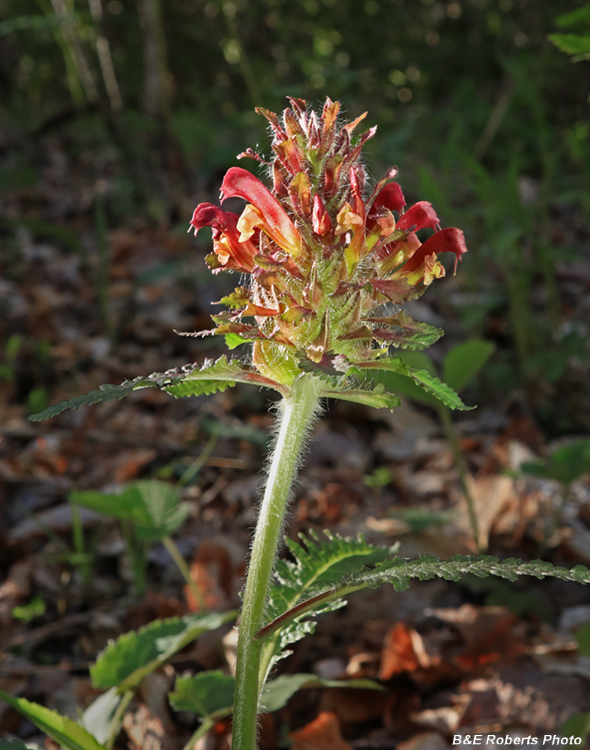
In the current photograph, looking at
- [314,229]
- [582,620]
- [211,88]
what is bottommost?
[582,620]

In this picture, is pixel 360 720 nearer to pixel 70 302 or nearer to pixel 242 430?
pixel 242 430

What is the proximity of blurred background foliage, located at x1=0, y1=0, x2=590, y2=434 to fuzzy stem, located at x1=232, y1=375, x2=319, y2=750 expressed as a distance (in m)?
1.52

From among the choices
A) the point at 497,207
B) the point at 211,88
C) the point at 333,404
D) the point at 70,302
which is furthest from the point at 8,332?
the point at 211,88

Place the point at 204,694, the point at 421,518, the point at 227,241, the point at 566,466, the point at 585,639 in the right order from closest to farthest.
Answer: the point at 227,241 < the point at 204,694 < the point at 585,639 < the point at 566,466 < the point at 421,518

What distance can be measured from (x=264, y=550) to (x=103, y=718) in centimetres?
59

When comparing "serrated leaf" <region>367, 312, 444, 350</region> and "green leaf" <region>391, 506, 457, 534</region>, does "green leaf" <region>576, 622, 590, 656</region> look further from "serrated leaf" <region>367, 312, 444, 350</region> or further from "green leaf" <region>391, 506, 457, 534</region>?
"serrated leaf" <region>367, 312, 444, 350</region>

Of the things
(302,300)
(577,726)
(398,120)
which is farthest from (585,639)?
(398,120)

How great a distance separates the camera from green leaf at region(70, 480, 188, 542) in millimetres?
1521

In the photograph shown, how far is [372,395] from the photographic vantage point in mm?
882

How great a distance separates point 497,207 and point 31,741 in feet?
8.53

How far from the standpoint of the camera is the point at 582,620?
5.63 feet

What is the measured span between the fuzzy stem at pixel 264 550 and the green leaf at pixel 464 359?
97cm

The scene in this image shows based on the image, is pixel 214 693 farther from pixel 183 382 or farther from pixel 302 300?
pixel 302 300

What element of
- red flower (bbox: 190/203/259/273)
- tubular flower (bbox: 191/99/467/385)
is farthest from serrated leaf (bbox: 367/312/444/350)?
red flower (bbox: 190/203/259/273)
